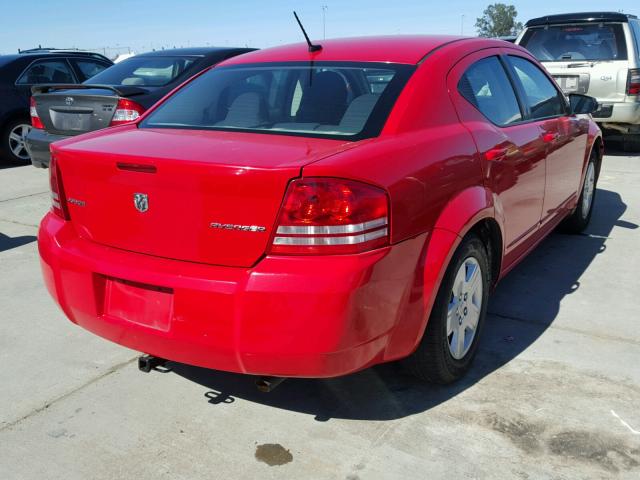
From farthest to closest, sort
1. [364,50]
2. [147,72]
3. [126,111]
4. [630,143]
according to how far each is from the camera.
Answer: [630,143] → [147,72] → [126,111] → [364,50]

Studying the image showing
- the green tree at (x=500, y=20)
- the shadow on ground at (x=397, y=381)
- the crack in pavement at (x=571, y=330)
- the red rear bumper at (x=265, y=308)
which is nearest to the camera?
the red rear bumper at (x=265, y=308)

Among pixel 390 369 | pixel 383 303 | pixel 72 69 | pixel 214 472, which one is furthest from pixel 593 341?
pixel 72 69

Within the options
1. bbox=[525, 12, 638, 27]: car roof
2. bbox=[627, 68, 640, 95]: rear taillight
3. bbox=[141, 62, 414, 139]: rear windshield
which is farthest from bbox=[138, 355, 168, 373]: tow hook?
bbox=[525, 12, 638, 27]: car roof

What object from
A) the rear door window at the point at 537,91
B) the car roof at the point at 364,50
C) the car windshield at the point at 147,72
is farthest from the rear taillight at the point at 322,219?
the car windshield at the point at 147,72

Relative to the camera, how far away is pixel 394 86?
304 cm

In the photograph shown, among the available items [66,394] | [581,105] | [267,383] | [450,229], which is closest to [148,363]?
[66,394]

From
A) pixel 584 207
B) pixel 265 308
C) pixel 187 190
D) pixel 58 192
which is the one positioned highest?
pixel 187 190

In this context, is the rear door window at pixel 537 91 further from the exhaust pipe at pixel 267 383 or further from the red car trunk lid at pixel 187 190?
the exhaust pipe at pixel 267 383

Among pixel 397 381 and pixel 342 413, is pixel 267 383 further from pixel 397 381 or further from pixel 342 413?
pixel 397 381

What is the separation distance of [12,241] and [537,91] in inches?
168

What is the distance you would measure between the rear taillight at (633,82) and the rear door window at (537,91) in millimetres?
4686

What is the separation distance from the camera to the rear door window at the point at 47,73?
9703 mm

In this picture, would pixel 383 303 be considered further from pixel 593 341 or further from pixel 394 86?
pixel 593 341

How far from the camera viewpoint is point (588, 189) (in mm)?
5660
